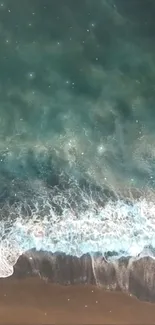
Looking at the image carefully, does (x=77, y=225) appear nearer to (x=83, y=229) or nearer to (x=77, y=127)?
(x=83, y=229)

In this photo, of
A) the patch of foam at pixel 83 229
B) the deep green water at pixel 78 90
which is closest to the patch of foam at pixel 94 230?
the patch of foam at pixel 83 229

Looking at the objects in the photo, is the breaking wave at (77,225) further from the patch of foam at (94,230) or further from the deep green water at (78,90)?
the deep green water at (78,90)

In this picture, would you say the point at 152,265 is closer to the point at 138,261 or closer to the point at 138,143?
the point at 138,261

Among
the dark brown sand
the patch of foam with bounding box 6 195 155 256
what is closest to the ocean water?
the patch of foam with bounding box 6 195 155 256

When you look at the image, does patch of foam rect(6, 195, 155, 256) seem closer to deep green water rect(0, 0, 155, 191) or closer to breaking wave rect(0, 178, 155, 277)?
breaking wave rect(0, 178, 155, 277)

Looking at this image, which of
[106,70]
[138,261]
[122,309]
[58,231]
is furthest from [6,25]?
[122,309]

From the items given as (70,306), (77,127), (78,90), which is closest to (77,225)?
(70,306)

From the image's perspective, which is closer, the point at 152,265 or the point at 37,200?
the point at 152,265
